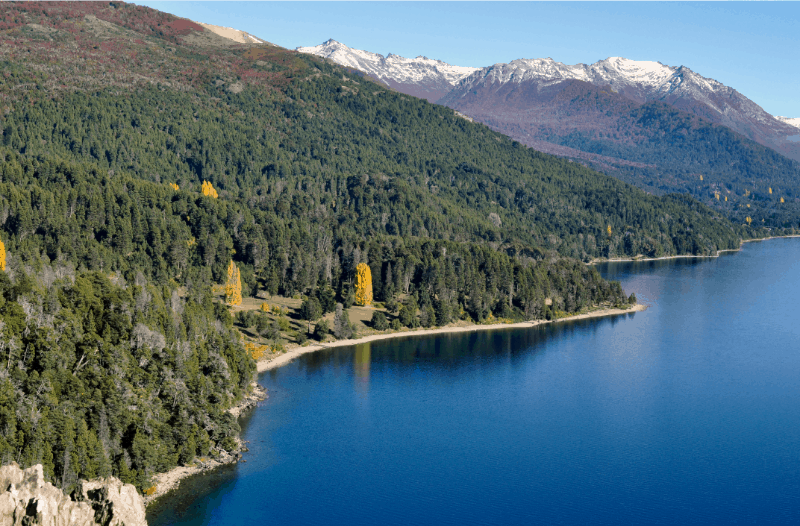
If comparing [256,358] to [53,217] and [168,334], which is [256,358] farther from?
[53,217]

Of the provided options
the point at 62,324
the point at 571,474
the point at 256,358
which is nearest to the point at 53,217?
the point at 256,358

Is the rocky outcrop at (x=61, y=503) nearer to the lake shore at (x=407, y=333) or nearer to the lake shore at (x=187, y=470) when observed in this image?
the lake shore at (x=187, y=470)

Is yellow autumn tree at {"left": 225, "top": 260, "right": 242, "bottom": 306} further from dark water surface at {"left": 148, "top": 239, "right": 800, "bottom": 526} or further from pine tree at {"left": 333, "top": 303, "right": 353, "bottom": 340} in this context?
dark water surface at {"left": 148, "top": 239, "right": 800, "bottom": 526}

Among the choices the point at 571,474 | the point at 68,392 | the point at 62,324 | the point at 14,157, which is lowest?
the point at 571,474

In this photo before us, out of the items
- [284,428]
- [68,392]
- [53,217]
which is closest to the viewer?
[68,392]

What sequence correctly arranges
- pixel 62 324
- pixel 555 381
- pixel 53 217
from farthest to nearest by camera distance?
pixel 53 217
pixel 555 381
pixel 62 324

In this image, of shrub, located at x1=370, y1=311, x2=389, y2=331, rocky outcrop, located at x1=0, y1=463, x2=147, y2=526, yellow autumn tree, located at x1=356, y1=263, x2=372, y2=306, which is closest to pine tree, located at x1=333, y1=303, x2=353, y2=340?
shrub, located at x1=370, y1=311, x2=389, y2=331

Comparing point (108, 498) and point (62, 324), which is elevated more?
point (62, 324)
